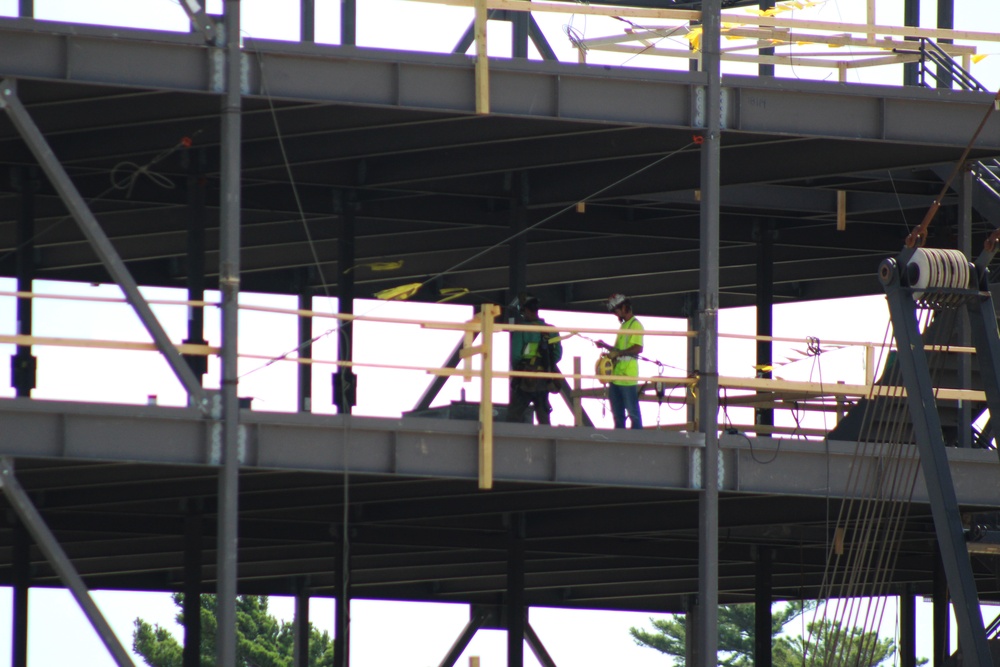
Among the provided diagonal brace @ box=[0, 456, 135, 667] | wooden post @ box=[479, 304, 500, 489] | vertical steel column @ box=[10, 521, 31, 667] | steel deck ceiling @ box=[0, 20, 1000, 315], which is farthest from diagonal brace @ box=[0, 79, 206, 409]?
vertical steel column @ box=[10, 521, 31, 667]

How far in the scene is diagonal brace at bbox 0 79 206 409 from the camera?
1734 cm

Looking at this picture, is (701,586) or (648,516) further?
(648,516)

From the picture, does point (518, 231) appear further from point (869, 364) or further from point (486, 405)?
point (486, 405)

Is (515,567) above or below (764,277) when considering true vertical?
below

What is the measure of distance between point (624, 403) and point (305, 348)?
11.0 meters

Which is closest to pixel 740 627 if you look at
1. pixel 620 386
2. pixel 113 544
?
pixel 113 544

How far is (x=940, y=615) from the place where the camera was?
25.7 m

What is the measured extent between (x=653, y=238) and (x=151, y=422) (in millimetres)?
11277

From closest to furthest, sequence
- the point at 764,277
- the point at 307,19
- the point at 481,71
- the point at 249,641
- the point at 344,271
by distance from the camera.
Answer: the point at 481,71 < the point at 344,271 < the point at 307,19 < the point at 764,277 < the point at 249,641

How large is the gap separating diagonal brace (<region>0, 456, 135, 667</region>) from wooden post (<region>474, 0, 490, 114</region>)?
228 inches

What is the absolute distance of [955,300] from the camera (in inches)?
708

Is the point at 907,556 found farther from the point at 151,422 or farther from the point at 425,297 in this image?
the point at 151,422

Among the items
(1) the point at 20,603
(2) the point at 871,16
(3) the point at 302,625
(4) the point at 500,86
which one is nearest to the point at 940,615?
(2) the point at 871,16

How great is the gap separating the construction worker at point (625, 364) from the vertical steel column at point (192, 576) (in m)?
5.86
